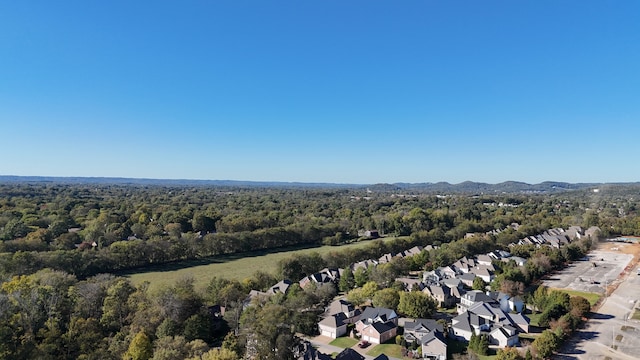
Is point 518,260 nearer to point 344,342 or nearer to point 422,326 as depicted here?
point 422,326

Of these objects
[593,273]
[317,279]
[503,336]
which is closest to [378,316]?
[503,336]

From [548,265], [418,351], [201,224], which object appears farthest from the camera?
[201,224]

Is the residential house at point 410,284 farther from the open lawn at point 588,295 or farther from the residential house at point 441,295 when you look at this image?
the open lawn at point 588,295

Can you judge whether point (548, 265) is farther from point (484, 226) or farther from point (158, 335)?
point (158, 335)

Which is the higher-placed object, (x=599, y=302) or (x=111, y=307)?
(x=111, y=307)

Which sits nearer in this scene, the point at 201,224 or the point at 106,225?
the point at 106,225

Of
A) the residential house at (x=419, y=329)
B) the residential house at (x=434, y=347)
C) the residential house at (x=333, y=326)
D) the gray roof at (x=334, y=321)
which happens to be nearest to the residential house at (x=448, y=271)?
the residential house at (x=419, y=329)

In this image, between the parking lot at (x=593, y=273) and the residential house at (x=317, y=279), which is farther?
the parking lot at (x=593, y=273)

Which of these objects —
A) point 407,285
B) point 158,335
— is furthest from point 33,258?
point 407,285
